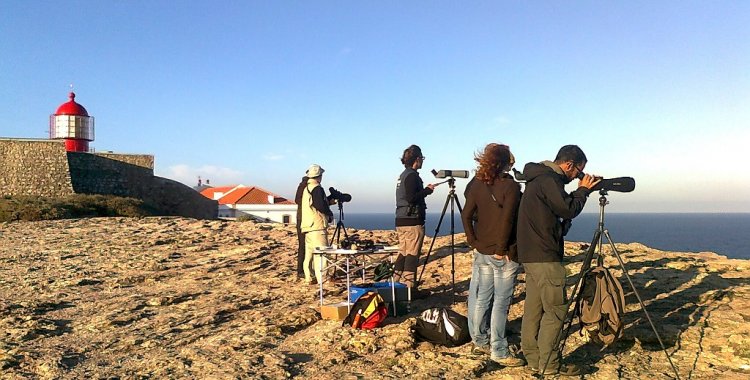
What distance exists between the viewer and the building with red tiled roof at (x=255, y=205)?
4588 centimetres

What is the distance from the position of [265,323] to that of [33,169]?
26518 millimetres

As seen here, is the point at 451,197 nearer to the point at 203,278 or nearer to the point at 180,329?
the point at 180,329

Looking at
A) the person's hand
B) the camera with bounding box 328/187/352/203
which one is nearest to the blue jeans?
the person's hand

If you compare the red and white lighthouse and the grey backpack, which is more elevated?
the red and white lighthouse

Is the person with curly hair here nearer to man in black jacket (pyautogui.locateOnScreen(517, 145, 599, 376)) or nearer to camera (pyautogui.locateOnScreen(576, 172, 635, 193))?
man in black jacket (pyautogui.locateOnScreen(517, 145, 599, 376))

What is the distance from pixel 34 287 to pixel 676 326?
922 centimetres

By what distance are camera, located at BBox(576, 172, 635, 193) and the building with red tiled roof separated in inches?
1635

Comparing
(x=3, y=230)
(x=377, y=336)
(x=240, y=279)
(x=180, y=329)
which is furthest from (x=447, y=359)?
(x=3, y=230)

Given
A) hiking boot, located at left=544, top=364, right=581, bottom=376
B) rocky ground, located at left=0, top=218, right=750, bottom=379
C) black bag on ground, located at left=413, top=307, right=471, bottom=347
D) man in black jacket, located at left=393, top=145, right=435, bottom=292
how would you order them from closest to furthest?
hiking boot, located at left=544, top=364, right=581, bottom=376, rocky ground, located at left=0, top=218, right=750, bottom=379, black bag on ground, located at left=413, top=307, right=471, bottom=347, man in black jacket, located at left=393, top=145, right=435, bottom=292

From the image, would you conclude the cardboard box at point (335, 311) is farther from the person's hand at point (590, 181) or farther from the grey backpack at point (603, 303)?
the person's hand at point (590, 181)

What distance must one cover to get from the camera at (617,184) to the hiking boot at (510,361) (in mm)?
1648

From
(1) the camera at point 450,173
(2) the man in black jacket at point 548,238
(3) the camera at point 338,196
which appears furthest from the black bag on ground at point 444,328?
(3) the camera at point 338,196

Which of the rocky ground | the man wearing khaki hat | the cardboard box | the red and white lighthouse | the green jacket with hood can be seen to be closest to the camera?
the green jacket with hood

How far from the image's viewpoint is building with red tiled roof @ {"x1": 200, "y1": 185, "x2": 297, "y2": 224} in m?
45.9
